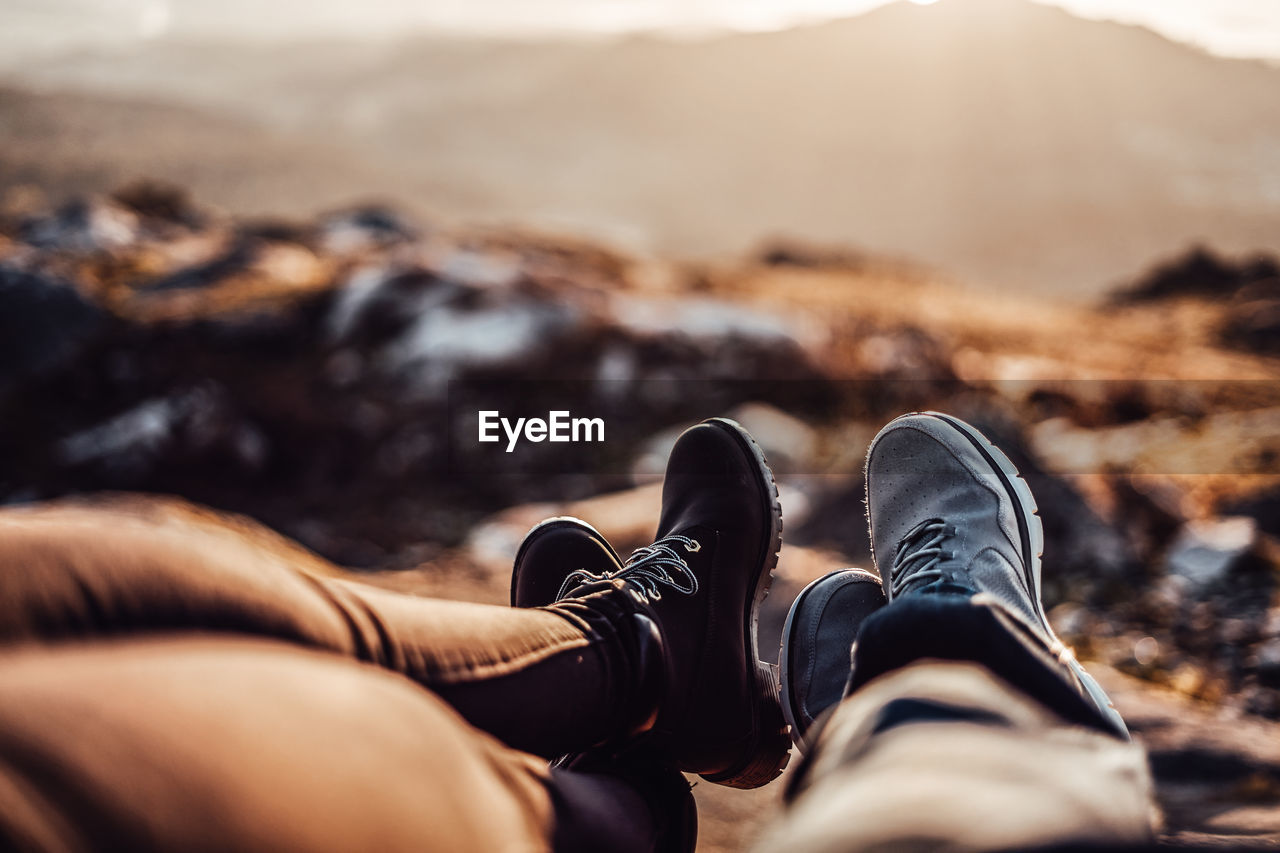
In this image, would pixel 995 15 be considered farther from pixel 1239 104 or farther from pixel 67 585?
pixel 67 585

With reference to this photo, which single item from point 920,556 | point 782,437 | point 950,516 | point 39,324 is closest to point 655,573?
point 920,556

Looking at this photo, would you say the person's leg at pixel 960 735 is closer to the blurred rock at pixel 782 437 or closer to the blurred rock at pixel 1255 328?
the blurred rock at pixel 782 437

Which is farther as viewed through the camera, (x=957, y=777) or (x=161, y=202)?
(x=161, y=202)

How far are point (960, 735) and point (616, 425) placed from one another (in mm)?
3146

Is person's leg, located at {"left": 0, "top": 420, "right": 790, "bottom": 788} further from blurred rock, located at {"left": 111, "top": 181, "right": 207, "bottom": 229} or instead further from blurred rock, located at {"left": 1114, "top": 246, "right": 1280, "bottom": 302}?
blurred rock, located at {"left": 1114, "top": 246, "right": 1280, "bottom": 302}

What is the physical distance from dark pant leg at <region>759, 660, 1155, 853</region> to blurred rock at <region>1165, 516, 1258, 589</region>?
1.94 metres

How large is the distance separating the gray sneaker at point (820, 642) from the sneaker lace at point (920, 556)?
10cm

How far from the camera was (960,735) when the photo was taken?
686mm

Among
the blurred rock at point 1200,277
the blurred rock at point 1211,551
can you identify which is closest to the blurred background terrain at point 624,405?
the blurred rock at point 1211,551

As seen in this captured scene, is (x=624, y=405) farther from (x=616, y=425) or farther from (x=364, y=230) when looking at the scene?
(x=364, y=230)

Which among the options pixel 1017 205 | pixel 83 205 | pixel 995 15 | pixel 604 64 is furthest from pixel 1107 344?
pixel 604 64

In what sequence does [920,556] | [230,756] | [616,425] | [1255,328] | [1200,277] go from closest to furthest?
[230,756], [920,556], [616,425], [1255,328], [1200,277]

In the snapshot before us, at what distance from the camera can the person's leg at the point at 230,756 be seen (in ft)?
1.49

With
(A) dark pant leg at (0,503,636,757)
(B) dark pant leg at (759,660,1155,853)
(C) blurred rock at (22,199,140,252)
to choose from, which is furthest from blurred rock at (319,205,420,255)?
(B) dark pant leg at (759,660,1155,853)
